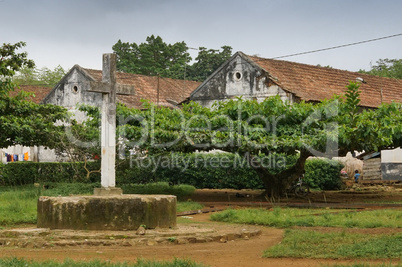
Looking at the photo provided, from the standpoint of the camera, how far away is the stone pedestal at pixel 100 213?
12.7 m

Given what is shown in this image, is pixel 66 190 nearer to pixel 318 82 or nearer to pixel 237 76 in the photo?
pixel 237 76

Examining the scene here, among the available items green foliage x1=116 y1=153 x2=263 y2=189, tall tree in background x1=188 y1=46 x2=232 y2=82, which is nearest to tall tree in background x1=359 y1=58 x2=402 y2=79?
tall tree in background x1=188 y1=46 x2=232 y2=82

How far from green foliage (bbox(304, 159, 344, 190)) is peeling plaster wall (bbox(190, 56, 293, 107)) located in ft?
16.6

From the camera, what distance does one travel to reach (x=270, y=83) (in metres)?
34.0

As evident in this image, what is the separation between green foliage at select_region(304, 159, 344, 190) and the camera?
95.3 feet

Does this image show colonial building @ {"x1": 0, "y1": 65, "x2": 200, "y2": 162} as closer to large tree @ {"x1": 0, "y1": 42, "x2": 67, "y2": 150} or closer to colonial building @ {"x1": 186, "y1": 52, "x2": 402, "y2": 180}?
colonial building @ {"x1": 186, "y1": 52, "x2": 402, "y2": 180}

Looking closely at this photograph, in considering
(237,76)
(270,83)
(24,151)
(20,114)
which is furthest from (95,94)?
(20,114)

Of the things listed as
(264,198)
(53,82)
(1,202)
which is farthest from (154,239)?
(53,82)

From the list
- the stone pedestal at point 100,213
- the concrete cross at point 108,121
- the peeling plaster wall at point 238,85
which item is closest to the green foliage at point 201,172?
the peeling plaster wall at point 238,85

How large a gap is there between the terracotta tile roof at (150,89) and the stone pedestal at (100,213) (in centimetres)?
2642

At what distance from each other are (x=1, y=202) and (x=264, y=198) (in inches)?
370

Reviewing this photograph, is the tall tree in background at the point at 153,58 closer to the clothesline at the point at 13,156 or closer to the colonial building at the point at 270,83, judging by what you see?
the clothesline at the point at 13,156

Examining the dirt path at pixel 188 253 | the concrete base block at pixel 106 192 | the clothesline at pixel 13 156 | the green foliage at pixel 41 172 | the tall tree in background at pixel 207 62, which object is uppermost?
the tall tree in background at pixel 207 62

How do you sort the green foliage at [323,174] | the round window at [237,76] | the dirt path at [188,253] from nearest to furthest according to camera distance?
the dirt path at [188,253] → the green foliage at [323,174] → the round window at [237,76]
